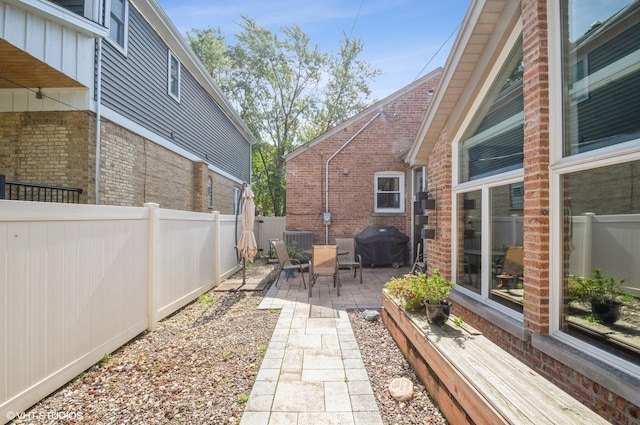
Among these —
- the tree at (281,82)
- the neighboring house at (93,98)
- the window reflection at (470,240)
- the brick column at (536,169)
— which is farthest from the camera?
the tree at (281,82)

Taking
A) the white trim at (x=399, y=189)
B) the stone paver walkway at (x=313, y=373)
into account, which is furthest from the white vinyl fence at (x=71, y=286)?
the white trim at (x=399, y=189)

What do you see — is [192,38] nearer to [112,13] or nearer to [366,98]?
[366,98]

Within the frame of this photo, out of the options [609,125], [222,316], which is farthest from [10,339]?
[609,125]

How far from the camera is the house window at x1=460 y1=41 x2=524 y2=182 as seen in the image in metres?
3.23

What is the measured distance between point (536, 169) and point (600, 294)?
105 cm

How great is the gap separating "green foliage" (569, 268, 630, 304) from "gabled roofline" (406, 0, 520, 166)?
234 centimetres

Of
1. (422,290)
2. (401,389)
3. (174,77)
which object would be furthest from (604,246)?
(174,77)

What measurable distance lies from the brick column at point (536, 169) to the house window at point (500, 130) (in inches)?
14.1

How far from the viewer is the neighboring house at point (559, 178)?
215 cm

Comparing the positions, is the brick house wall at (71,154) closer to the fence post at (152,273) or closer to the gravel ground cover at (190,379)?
the fence post at (152,273)

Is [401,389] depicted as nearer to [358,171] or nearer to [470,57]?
[470,57]

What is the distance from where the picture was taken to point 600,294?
8.06 feet

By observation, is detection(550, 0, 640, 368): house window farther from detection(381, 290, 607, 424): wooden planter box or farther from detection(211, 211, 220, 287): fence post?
detection(211, 211, 220, 287): fence post

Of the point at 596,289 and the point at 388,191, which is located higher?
the point at 388,191
